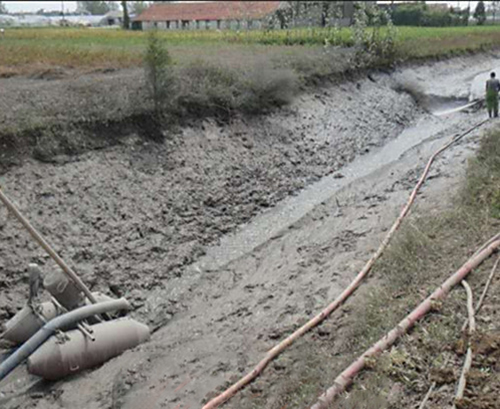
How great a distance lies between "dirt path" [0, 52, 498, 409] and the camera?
767cm

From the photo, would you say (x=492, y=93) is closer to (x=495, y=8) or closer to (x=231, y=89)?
(x=231, y=89)

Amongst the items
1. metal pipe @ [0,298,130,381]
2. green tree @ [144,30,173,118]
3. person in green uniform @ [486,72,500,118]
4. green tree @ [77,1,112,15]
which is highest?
green tree @ [77,1,112,15]

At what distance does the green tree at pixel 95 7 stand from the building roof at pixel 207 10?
6926cm

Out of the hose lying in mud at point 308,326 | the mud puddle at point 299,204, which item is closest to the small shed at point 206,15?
the mud puddle at point 299,204

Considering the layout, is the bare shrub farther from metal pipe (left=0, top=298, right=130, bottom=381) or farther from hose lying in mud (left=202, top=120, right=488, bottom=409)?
metal pipe (left=0, top=298, right=130, bottom=381)

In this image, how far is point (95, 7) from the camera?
129125 millimetres

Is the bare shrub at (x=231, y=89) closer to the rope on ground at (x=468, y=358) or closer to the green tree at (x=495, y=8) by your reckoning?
the rope on ground at (x=468, y=358)

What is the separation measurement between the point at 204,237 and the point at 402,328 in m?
6.67

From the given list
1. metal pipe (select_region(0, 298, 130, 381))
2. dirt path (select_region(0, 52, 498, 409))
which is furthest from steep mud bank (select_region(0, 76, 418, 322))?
metal pipe (select_region(0, 298, 130, 381))

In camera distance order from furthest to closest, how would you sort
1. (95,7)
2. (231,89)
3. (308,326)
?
(95,7), (231,89), (308,326)

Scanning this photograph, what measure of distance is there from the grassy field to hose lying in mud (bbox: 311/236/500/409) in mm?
15874

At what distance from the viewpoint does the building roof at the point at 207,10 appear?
1905 inches

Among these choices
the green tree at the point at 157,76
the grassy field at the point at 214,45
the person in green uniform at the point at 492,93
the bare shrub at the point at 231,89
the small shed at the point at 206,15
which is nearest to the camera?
the green tree at the point at 157,76

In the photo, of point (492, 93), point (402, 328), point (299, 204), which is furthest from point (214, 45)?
point (402, 328)
